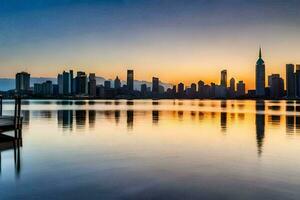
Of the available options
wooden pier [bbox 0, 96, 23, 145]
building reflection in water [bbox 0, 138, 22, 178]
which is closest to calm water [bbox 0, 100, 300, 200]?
building reflection in water [bbox 0, 138, 22, 178]

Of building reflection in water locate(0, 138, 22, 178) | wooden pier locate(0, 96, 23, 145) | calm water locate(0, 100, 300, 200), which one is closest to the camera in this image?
calm water locate(0, 100, 300, 200)

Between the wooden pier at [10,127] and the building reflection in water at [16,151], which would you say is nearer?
the building reflection in water at [16,151]

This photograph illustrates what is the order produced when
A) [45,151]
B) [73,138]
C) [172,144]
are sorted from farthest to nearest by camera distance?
[73,138], [172,144], [45,151]

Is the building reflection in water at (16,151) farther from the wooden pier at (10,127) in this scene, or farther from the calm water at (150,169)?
the wooden pier at (10,127)

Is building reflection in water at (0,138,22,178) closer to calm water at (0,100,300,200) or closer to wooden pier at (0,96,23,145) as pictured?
calm water at (0,100,300,200)

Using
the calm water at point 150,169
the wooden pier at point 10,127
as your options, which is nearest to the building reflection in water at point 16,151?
the calm water at point 150,169

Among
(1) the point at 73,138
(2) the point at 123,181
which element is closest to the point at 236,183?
(2) the point at 123,181

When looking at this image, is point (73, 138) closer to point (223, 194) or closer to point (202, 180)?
point (202, 180)

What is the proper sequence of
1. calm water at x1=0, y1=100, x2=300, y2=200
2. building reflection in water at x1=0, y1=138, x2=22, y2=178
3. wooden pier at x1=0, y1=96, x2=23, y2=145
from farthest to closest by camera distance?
1. wooden pier at x1=0, y1=96, x2=23, y2=145
2. building reflection in water at x1=0, y1=138, x2=22, y2=178
3. calm water at x1=0, y1=100, x2=300, y2=200

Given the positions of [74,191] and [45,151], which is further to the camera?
[45,151]

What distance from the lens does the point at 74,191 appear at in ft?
50.3

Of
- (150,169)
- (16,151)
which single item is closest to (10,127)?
(16,151)

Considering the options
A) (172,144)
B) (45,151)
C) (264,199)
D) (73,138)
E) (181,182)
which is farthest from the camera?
(73,138)

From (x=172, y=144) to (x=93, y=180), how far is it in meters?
15.2
